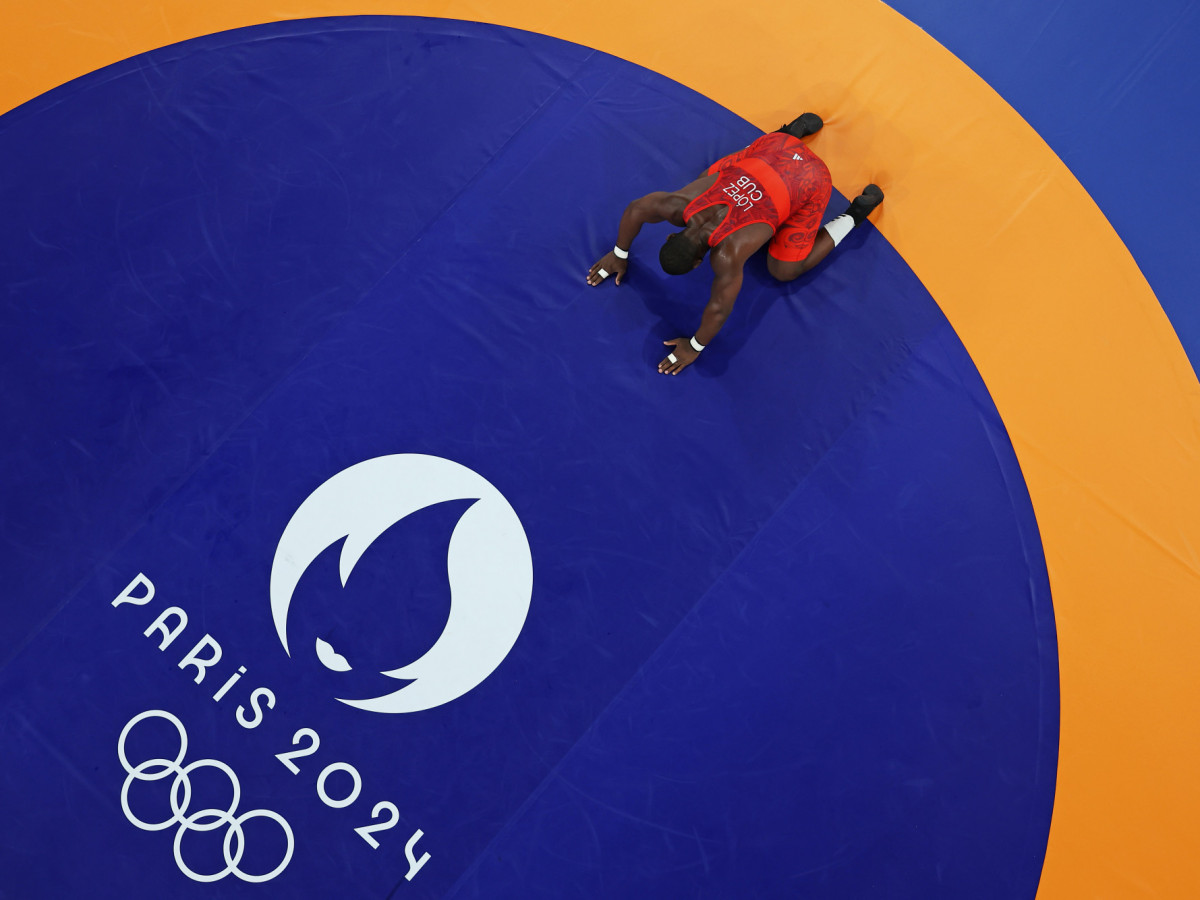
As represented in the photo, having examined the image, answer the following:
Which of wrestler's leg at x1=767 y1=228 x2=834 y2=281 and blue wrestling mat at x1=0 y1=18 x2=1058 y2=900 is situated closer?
blue wrestling mat at x1=0 y1=18 x2=1058 y2=900

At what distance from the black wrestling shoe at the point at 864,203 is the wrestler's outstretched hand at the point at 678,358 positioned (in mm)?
1210

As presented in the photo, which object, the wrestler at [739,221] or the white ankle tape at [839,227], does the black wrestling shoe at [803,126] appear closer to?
the wrestler at [739,221]

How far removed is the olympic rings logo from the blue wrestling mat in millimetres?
19

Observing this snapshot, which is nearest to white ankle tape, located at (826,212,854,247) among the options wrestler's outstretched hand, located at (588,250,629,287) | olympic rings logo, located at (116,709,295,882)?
wrestler's outstretched hand, located at (588,250,629,287)

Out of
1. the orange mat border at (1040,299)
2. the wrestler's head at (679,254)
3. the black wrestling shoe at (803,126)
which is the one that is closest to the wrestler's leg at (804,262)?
the orange mat border at (1040,299)

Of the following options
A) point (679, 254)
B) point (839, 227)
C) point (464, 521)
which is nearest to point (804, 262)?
point (839, 227)

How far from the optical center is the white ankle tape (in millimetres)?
4266

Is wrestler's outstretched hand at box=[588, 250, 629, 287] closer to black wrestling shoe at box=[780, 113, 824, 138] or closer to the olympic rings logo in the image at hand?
black wrestling shoe at box=[780, 113, 824, 138]

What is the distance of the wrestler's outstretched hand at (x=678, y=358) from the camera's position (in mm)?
4133

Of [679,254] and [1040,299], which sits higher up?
[1040,299]

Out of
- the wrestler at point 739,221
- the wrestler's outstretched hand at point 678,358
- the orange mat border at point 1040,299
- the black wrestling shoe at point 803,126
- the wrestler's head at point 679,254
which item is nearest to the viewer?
the wrestler's head at point 679,254

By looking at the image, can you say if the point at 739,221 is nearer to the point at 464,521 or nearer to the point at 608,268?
the point at 608,268

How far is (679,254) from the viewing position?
3.60 meters

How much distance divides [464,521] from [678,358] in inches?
57.6
